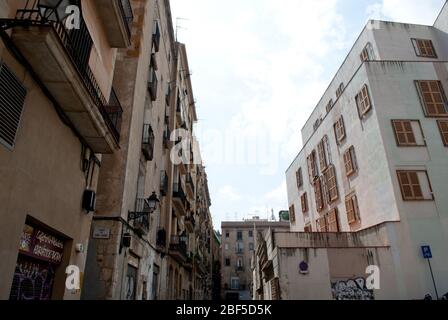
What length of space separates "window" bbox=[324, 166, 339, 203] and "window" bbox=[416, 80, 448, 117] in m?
7.20

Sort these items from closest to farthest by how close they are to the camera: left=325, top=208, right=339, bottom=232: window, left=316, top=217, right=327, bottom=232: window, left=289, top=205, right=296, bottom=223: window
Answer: left=325, top=208, right=339, bottom=232: window, left=316, top=217, right=327, bottom=232: window, left=289, top=205, right=296, bottom=223: window

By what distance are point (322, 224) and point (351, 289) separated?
10.4 m

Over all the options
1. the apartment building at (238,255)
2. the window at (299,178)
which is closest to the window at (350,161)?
the window at (299,178)

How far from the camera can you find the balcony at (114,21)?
8914mm

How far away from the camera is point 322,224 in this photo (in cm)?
2512

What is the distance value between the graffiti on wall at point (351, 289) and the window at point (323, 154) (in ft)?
35.6

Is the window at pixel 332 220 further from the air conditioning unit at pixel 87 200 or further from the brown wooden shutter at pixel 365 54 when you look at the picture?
the air conditioning unit at pixel 87 200

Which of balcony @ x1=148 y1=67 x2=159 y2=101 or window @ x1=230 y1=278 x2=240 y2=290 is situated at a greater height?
balcony @ x1=148 y1=67 x2=159 y2=101

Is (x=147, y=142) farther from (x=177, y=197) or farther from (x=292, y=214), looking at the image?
(x=292, y=214)

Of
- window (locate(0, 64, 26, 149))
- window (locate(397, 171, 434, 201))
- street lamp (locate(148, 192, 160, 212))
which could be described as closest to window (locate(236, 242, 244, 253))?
window (locate(397, 171, 434, 201))

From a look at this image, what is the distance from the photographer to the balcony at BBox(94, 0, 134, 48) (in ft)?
29.2

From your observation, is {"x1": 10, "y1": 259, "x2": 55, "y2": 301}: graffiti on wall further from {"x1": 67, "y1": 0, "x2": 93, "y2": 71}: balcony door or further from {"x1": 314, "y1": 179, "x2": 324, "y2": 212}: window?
{"x1": 314, "y1": 179, "x2": 324, "y2": 212}: window

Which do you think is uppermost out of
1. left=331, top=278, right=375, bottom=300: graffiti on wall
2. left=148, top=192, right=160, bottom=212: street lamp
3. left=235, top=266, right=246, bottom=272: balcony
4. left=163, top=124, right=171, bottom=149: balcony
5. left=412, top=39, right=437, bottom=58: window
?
left=412, top=39, right=437, bottom=58: window
